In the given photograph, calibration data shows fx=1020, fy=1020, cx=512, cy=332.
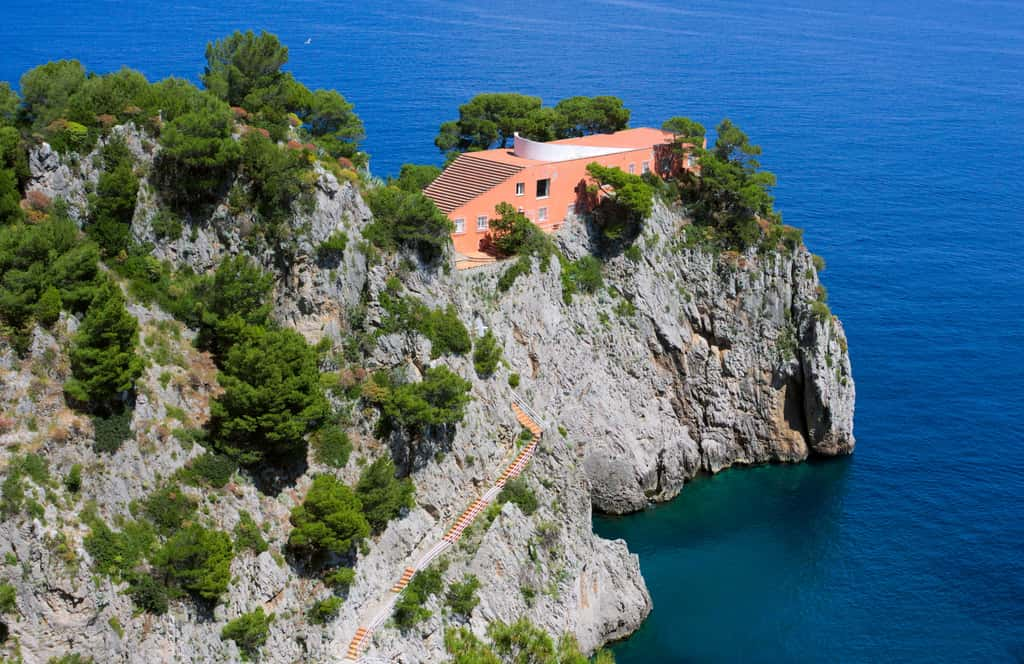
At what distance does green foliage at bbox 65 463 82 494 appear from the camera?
44.5m

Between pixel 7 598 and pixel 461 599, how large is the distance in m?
23.1

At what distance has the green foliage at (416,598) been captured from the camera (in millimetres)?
53656

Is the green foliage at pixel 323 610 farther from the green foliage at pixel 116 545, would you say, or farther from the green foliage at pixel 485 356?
the green foliage at pixel 485 356

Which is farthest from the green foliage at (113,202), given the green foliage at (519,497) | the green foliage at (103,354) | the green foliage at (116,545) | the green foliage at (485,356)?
the green foliage at (519,497)

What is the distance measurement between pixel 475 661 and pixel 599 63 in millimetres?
153742

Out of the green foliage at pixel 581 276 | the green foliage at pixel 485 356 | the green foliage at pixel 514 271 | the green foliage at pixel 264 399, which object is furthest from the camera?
the green foliage at pixel 581 276

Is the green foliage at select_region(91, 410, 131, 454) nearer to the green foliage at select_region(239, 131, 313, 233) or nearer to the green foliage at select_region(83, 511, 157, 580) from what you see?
the green foliage at select_region(83, 511, 157, 580)

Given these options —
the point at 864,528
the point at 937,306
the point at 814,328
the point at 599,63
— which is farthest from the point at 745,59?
the point at 864,528

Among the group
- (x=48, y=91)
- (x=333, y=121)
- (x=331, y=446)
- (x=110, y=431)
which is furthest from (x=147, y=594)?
(x=333, y=121)

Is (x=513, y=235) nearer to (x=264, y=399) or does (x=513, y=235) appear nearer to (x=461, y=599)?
(x=264, y=399)

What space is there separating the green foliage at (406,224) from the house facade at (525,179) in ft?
24.4

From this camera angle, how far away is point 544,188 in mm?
76750

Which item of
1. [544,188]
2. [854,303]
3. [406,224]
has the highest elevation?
[544,188]

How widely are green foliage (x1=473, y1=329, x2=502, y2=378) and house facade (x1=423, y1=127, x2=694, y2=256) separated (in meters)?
10.1
